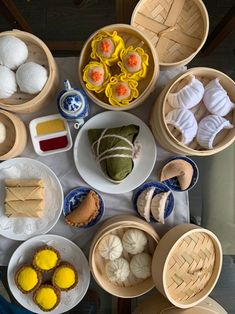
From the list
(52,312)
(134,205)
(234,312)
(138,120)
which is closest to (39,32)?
(138,120)

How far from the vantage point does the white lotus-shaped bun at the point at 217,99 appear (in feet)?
3.44

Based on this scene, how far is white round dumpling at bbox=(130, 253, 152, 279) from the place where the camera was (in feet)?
3.63

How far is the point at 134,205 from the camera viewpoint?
1.18 meters

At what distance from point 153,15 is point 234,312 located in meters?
1.24

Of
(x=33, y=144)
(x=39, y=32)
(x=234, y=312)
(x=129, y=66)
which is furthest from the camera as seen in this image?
(x=39, y=32)

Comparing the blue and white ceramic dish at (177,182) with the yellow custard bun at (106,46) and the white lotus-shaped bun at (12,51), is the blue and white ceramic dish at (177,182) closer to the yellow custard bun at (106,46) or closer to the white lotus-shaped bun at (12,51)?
the yellow custard bun at (106,46)

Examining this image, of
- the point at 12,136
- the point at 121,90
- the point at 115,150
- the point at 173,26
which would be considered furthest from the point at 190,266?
the point at 173,26

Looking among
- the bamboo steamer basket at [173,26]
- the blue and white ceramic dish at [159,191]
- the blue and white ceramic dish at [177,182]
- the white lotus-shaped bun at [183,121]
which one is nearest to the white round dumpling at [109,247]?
the blue and white ceramic dish at [159,191]

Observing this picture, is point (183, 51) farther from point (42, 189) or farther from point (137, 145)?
point (42, 189)

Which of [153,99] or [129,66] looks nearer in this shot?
[129,66]

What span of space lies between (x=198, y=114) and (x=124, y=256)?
46 centimetres

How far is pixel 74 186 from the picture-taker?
3.88 feet

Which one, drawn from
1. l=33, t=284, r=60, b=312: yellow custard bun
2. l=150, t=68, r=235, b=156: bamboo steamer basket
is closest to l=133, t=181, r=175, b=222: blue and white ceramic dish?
l=150, t=68, r=235, b=156: bamboo steamer basket

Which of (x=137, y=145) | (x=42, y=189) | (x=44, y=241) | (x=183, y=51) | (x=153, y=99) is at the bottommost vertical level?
(x=44, y=241)
